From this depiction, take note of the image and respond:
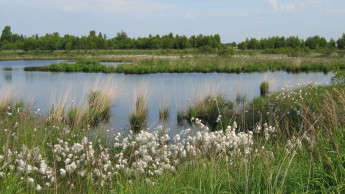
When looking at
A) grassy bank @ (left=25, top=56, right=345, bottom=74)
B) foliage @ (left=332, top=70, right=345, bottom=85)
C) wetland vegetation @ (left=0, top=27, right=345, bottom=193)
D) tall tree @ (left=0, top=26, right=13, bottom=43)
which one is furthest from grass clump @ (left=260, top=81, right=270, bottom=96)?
tall tree @ (left=0, top=26, right=13, bottom=43)

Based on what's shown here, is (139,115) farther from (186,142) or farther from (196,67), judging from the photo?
(196,67)

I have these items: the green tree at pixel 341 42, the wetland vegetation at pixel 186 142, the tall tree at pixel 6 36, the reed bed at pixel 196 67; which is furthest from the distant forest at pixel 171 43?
the wetland vegetation at pixel 186 142

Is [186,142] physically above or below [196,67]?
below

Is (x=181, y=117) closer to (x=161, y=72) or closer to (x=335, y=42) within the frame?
(x=161, y=72)

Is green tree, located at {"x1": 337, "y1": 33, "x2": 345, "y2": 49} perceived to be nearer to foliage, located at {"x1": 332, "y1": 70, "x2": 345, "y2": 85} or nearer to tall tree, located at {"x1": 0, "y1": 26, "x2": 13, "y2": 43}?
foliage, located at {"x1": 332, "y1": 70, "x2": 345, "y2": 85}

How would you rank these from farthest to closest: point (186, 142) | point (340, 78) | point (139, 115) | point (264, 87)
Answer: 1. point (264, 87)
2. point (340, 78)
3. point (139, 115)
4. point (186, 142)

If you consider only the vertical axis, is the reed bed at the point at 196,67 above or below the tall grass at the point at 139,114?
above

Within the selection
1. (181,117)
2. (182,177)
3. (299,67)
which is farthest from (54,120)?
(299,67)

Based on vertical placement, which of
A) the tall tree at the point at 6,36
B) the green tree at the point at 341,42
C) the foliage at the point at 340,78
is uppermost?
the tall tree at the point at 6,36

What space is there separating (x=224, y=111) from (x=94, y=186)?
714 cm

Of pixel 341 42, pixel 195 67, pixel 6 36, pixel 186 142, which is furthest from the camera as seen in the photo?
pixel 6 36

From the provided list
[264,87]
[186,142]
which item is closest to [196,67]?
[264,87]

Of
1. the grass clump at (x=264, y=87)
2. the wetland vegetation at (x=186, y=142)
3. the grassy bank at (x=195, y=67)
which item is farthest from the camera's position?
the grassy bank at (x=195, y=67)

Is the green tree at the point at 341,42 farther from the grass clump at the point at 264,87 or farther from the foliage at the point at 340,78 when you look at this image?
the foliage at the point at 340,78
